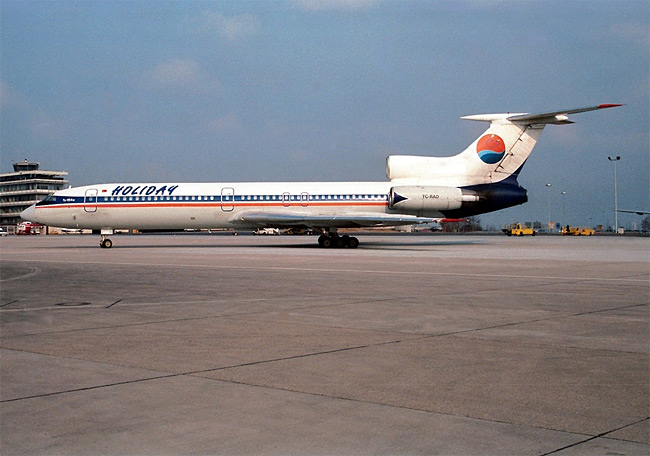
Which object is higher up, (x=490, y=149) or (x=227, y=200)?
(x=490, y=149)

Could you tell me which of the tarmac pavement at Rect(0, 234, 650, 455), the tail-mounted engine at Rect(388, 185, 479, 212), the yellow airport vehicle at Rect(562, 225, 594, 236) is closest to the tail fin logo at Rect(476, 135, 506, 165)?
the tail-mounted engine at Rect(388, 185, 479, 212)

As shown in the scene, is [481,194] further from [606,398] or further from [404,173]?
[606,398]

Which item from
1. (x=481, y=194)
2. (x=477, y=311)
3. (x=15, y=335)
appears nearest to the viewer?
(x=15, y=335)

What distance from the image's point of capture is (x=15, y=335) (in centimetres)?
831

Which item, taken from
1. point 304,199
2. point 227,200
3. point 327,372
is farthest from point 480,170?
point 327,372

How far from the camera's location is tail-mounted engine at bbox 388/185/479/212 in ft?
114

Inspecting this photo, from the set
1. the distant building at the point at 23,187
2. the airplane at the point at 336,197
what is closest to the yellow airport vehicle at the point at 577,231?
the airplane at the point at 336,197

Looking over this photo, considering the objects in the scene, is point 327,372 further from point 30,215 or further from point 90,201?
point 30,215

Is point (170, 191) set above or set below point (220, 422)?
above

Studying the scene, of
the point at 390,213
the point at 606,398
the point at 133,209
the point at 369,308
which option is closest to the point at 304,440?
the point at 606,398

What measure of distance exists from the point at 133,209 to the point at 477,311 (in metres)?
29.6

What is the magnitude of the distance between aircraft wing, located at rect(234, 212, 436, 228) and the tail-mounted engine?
0.65 m

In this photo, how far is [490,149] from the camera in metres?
35.9

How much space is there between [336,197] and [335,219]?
104 inches
